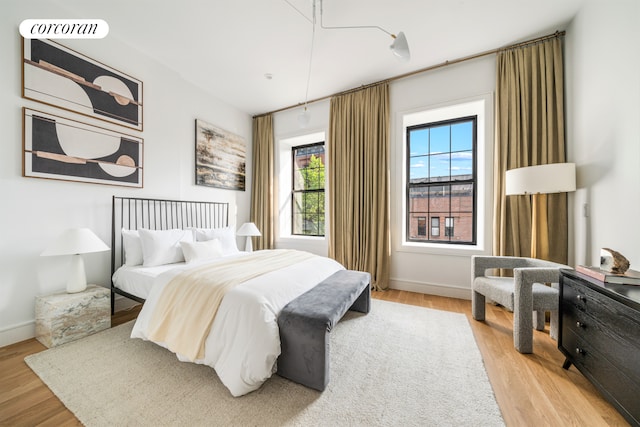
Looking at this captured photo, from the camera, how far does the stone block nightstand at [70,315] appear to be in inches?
74.9

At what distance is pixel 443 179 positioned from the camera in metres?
3.48

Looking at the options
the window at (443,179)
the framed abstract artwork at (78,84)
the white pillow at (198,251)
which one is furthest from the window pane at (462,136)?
the framed abstract artwork at (78,84)

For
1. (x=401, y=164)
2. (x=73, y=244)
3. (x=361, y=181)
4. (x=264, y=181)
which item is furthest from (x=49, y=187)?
(x=401, y=164)

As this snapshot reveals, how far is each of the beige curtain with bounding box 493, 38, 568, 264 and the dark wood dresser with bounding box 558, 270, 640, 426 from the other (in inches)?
44.2

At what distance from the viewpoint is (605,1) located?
1.88 meters

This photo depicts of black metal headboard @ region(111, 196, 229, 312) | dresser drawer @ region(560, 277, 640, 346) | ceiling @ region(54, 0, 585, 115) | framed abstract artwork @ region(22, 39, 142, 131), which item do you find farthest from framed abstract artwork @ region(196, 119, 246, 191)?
dresser drawer @ region(560, 277, 640, 346)

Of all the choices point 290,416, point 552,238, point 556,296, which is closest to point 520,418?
point 556,296

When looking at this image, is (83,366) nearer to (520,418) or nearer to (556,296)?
(520,418)

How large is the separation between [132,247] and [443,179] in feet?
13.2

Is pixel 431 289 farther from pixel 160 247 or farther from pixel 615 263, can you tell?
pixel 160 247

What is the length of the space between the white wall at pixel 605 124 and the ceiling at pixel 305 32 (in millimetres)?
469

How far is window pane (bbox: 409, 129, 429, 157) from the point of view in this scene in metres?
3.63

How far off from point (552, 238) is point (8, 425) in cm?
437

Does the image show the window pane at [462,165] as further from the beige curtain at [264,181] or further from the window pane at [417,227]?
the beige curtain at [264,181]
